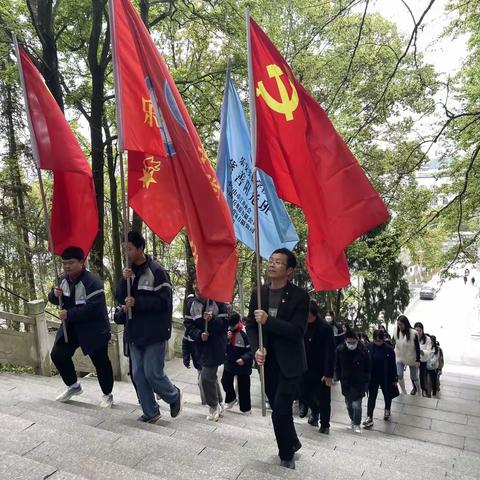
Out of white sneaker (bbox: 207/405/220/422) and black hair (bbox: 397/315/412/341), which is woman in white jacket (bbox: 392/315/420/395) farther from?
white sneaker (bbox: 207/405/220/422)

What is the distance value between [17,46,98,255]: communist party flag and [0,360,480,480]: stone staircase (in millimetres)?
1930

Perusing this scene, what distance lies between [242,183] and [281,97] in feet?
5.96

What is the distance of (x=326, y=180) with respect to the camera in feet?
13.5

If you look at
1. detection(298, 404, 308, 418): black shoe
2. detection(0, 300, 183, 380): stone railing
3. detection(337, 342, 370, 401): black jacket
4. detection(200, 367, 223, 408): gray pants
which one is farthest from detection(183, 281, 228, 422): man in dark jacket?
detection(0, 300, 183, 380): stone railing

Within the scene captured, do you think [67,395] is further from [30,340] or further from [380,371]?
[380,371]

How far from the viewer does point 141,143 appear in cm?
430

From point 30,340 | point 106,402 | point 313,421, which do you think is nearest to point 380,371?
point 313,421

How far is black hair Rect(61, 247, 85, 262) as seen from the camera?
15.4ft

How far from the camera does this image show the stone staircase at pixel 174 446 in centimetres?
312

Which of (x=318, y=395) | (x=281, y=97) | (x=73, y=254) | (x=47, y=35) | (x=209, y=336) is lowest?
(x=318, y=395)

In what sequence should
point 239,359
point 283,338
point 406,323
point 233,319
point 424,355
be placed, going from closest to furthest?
1. point 283,338
2. point 239,359
3. point 233,319
4. point 406,323
5. point 424,355

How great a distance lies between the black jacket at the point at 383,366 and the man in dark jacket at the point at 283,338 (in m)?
3.81

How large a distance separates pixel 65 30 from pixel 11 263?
7315mm

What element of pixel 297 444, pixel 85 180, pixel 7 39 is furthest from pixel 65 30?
pixel 297 444
